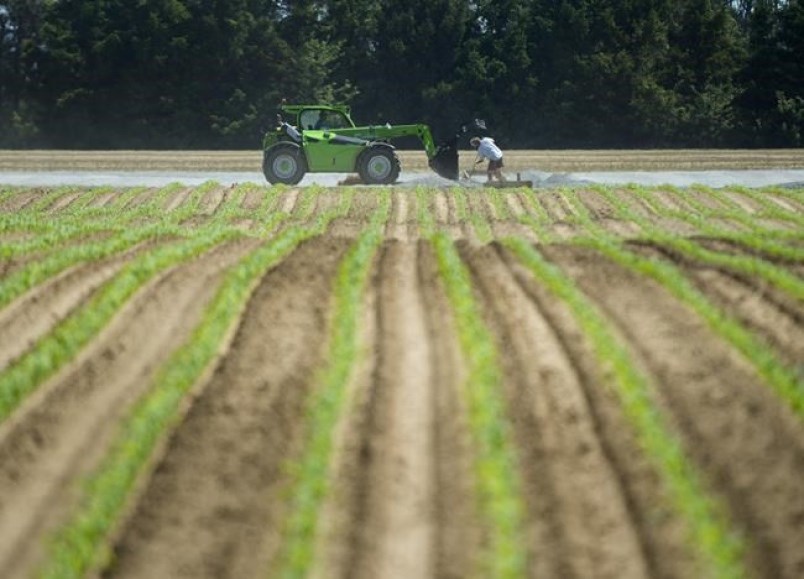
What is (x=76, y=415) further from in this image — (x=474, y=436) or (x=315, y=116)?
(x=315, y=116)

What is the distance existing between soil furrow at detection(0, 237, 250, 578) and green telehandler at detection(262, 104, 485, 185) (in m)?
15.4

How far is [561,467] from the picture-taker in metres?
7.89

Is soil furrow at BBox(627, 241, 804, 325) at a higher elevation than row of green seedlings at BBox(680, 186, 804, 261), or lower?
higher

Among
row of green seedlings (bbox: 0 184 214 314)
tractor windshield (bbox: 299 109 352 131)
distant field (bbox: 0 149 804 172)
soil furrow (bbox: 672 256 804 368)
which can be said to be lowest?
distant field (bbox: 0 149 804 172)

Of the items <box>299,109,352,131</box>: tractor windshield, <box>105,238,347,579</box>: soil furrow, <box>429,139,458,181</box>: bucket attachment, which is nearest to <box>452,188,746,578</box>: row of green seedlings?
<box>105,238,347,579</box>: soil furrow

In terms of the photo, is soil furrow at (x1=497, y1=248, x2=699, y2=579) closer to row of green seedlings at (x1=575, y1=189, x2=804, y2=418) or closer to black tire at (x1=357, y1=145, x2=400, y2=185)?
row of green seedlings at (x1=575, y1=189, x2=804, y2=418)

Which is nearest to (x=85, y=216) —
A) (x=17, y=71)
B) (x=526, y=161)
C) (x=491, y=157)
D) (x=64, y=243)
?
(x=64, y=243)

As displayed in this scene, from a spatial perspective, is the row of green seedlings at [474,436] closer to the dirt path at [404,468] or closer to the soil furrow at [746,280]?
the dirt path at [404,468]

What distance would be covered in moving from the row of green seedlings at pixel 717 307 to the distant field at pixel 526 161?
20299 mm

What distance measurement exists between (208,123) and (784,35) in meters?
24.4

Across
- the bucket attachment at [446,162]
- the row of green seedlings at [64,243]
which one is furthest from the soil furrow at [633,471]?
the bucket attachment at [446,162]

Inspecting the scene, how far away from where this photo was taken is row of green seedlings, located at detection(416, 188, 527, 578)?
269 inches

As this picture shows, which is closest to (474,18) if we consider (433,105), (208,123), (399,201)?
(433,105)

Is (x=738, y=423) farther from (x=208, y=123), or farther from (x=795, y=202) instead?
(x=208, y=123)
